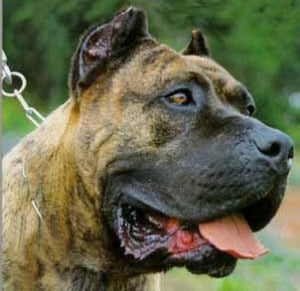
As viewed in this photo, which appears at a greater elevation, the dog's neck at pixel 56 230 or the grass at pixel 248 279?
the dog's neck at pixel 56 230

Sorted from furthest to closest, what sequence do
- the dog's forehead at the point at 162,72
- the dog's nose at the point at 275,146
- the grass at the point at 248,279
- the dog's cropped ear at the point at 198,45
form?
the grass at the point at 248,279 → the dog's cropped ear at the point at 198,45 → the dog's forehead at the point at 162,72 → the dog's nose at the point at 275,146

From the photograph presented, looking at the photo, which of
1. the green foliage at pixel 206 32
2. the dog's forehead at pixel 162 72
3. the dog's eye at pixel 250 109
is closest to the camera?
the dog's forehead at pixel 162 72

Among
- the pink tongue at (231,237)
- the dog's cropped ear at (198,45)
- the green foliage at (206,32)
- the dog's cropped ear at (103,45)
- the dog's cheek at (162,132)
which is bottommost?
the green foliage at (206,32)

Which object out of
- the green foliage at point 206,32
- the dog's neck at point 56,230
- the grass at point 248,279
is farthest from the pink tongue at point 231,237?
the green foliage at point 206,32

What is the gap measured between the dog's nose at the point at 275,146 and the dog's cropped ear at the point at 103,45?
58 centimetres

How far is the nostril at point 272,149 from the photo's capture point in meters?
3.92

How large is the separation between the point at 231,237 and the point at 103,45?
0.71 meters

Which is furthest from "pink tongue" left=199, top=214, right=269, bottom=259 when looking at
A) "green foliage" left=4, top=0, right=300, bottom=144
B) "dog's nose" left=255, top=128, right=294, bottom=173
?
"green foliage" left=4, top=0, right=300, bottom=144

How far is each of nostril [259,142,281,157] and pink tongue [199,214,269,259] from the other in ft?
0.82

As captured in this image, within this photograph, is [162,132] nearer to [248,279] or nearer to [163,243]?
[163,243]

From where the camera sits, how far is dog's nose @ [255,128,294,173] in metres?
3.92

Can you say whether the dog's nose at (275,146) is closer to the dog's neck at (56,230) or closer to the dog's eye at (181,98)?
the dog's eye at (181,98)

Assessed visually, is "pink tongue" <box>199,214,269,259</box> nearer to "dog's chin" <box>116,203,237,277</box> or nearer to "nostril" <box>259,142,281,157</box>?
"dog's chin" <box>116,203,237,277</box>

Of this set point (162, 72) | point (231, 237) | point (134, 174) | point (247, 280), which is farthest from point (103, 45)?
point (247, 280)
